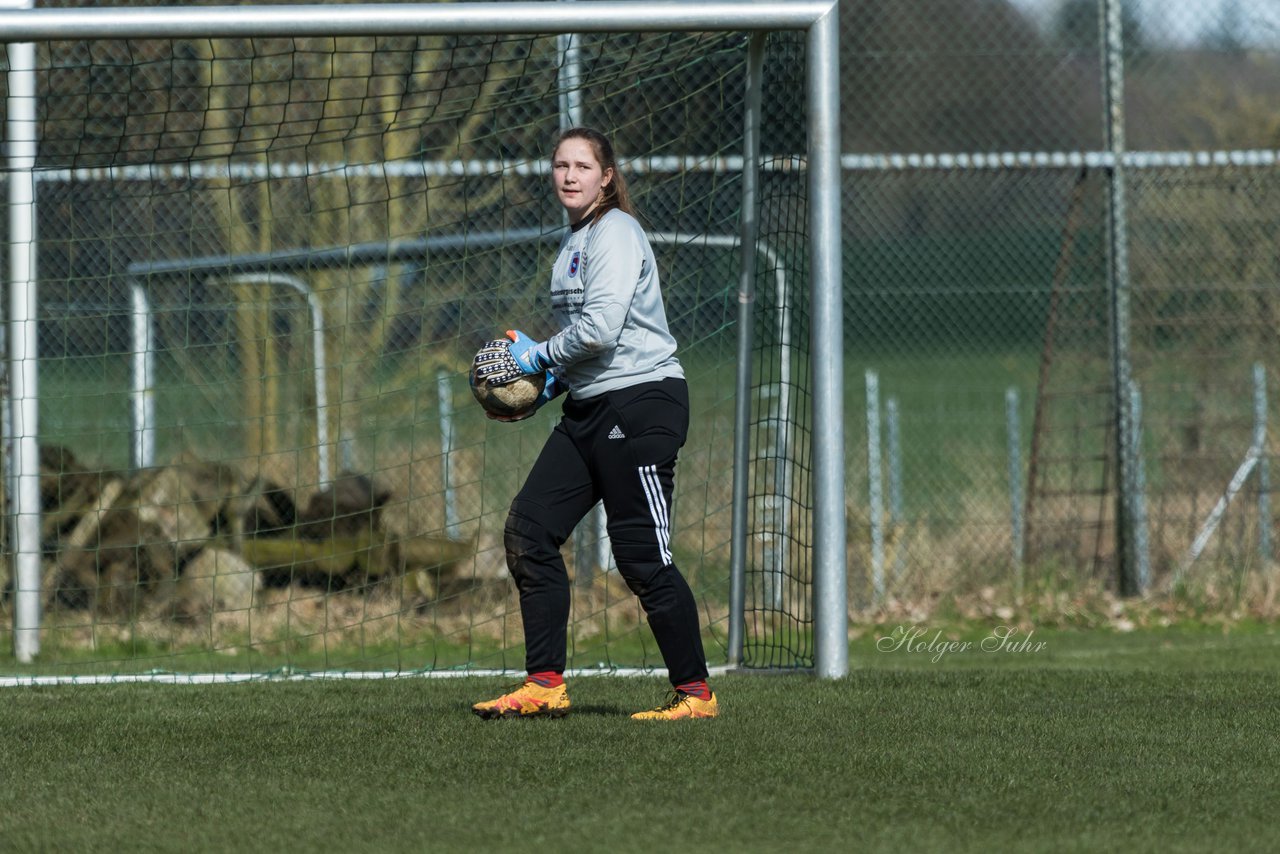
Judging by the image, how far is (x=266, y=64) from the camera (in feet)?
35.6

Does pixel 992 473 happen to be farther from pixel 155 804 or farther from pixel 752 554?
pixel 155 804

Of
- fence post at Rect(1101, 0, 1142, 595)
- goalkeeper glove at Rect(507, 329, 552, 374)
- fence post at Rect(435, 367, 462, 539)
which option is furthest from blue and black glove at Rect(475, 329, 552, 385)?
fence post at Rect(1101, 0, 1142, 595)

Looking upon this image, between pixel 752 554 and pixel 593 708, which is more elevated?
pixel 752 554

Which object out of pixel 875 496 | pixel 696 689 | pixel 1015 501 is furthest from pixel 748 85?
pixel 1015 501

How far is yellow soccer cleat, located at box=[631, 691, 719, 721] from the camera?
16.1 feet

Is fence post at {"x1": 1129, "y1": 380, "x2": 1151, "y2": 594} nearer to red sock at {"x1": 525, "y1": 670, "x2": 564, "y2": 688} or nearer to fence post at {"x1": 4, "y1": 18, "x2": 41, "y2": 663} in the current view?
red sock at {"x1": 525, "y1": 670, "x2": 564, "y2": 688}

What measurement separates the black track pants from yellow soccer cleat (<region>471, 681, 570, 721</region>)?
0.24ft

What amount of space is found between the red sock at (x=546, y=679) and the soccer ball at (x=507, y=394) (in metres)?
0.84

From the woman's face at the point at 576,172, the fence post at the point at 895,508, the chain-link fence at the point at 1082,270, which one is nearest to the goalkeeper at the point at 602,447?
the woman's face at the point at 576,172

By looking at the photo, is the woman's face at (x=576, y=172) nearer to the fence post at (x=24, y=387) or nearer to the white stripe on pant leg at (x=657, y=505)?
the white stripe on pant leg at (x=657, y=505)

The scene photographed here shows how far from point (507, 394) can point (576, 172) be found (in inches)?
28.9

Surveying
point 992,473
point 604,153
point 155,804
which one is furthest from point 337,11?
point 992,473

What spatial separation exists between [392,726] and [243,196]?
6.69 m

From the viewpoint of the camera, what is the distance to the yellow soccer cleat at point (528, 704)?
16.1 ft
